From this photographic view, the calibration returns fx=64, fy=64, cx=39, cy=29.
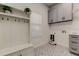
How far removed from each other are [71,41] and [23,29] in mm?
1041

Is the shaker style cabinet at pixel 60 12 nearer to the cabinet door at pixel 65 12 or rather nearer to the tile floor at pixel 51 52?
the cabinet door at pixel 65 12

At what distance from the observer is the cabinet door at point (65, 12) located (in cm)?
162

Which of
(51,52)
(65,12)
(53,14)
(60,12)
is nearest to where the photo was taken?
(51,52)

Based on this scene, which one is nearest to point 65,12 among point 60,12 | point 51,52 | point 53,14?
point 60,12

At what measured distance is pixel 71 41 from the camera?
52.6 inches

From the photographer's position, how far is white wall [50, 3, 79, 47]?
1.59 m

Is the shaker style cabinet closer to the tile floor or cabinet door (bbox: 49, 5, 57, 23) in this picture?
cabinet door (bbox: 49, 5, 57, 23)

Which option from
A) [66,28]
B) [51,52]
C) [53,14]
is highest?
[53,14]

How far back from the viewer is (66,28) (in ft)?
5.84

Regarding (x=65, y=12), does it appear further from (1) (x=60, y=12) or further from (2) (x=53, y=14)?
(2) (x=53, y=14)

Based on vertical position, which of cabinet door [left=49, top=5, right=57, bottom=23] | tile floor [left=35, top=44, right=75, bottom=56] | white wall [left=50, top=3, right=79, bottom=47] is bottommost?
tile floor [left=35, top=44, right=75, bottom=56]

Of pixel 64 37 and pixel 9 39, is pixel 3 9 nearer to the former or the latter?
pixel 9 39

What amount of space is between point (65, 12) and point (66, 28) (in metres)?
0.44

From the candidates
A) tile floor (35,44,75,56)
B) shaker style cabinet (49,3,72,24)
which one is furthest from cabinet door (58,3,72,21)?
tile floor (35,44,75,56)
